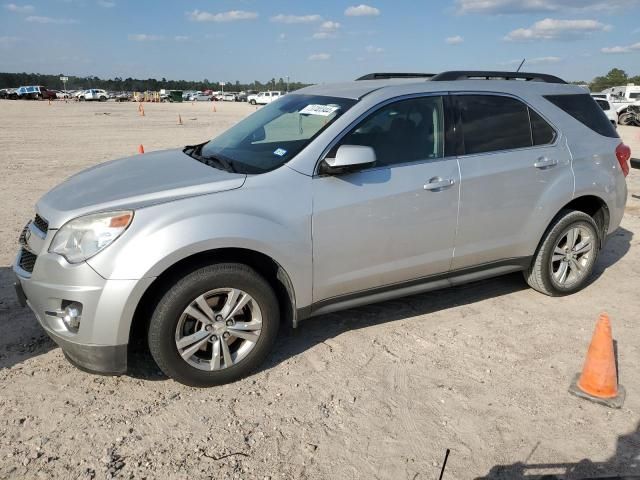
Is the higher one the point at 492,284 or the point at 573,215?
the point at 573,215

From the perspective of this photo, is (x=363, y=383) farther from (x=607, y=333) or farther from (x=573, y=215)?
(x=573, y=215)

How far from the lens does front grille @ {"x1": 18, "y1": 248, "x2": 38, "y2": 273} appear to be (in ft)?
11.0

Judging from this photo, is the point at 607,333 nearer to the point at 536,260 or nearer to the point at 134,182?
the point at 536,260

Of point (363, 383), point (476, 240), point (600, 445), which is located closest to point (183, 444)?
point (363, 383)

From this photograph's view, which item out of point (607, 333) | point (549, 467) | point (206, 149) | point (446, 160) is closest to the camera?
point (549, 467)

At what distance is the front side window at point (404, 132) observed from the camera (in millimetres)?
3812

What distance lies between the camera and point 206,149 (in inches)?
175

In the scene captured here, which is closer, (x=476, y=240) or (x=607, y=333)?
(x=607, y=333)

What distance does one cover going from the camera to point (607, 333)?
3.44 metres

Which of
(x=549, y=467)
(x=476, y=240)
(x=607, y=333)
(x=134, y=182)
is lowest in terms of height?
(x=549, y=467)

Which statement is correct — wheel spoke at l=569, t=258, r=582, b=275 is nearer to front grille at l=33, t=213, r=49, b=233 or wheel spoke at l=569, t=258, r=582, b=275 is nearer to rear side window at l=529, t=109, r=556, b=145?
rear side window at l=529, t=109, r=556, b=145

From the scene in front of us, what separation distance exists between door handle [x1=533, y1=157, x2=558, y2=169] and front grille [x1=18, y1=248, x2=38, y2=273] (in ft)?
12.4

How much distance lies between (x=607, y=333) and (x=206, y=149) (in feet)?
10.7

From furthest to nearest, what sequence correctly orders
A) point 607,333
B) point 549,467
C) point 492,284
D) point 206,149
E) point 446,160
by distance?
point 492,284 < point 206,149 < point 446,160 < point 607,333 < point 549,467
